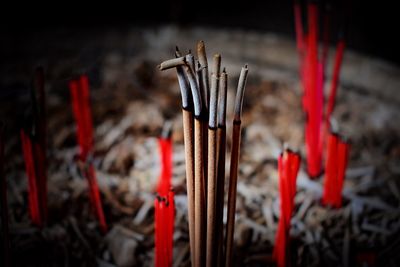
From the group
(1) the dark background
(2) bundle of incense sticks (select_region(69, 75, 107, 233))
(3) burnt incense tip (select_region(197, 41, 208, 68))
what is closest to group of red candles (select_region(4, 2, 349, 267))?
(2) bundle of incense sticks (select_region(69, 75, 107, 233))

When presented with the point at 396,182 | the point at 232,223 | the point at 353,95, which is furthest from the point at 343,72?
the point at 232,223

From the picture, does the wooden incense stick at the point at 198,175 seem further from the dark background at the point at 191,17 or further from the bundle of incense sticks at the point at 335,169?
the dark background at the point at 191,17

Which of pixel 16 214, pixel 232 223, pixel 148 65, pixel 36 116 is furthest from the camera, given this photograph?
pixel 148 65

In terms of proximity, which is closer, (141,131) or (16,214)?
(16,214)

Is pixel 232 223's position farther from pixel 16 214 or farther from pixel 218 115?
pixel 16 214

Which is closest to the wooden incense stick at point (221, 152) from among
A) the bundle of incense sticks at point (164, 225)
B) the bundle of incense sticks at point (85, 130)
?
the bundle of incense sticks at point (164, 225)

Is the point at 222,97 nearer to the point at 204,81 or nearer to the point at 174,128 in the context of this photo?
the point at 204,81
